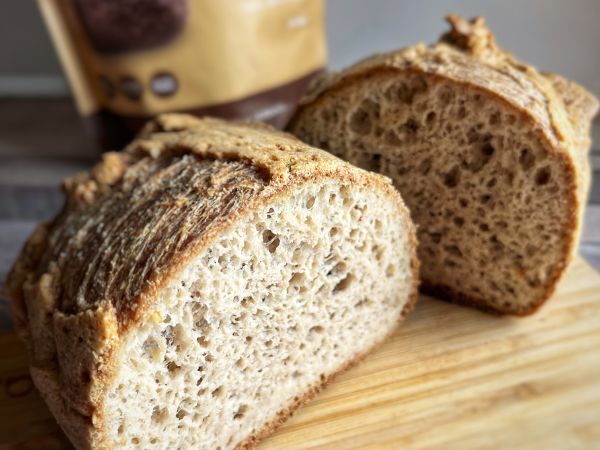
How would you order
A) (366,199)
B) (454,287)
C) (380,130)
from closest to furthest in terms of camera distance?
(366,199) → (380,130) → (454,287)

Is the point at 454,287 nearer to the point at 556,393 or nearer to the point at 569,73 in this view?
the point at 556,393

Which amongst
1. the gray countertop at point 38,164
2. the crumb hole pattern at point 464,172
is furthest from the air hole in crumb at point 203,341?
the gray countertop at point 38,164

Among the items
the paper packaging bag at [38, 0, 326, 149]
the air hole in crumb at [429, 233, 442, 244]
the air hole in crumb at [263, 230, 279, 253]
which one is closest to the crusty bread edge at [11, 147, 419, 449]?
the air hole in crumb at [263, 230, 279, 253]

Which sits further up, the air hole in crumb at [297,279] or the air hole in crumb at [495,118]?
the air hole in crumb at [495,118]

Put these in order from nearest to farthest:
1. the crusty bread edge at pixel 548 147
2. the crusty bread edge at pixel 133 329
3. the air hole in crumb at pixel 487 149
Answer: the crusty bread edge at pixel 133 329 < the crusty bread edge at pixel 548 147 < the air hole in crumb at pixel 487 149

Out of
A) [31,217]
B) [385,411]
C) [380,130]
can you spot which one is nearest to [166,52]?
[31,217]

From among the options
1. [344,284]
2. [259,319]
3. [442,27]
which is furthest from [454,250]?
[442,27]

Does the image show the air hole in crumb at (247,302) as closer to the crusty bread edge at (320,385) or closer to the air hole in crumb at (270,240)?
the air hole in crumb at (270,240)
